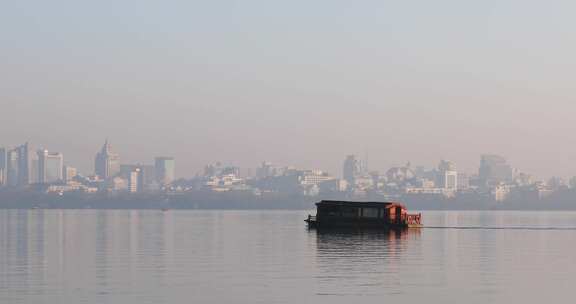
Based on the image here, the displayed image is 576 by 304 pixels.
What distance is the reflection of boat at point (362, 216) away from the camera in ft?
467

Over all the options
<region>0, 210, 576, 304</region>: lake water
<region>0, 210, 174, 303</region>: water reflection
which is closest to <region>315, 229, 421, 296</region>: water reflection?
<region>0, 210, 576, 304</region>: lake water

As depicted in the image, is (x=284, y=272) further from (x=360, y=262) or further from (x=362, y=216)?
(x=362, y=216)

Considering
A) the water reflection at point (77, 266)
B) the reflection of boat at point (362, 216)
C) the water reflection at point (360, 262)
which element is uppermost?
the reflection of boat at point (362, 216)

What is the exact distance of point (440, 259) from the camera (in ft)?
262

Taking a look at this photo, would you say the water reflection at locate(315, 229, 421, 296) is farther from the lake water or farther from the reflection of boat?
the reflection of boat

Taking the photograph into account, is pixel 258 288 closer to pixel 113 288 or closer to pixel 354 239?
pixel 113 288

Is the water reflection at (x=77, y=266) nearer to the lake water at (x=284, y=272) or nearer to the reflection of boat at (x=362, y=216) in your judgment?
the lake water at (x=284, y=272)

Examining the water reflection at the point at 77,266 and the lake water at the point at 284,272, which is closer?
the lake water at the point at 284,272

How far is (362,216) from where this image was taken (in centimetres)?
14362

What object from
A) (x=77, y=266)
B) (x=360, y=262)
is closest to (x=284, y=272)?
(x=360, y=262)

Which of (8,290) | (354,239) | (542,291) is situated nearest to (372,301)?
(542,291)

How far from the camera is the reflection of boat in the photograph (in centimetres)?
14225

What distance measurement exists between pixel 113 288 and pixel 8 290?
5406 mm

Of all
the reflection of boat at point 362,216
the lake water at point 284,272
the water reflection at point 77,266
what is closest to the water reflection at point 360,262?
the lake water at point 284,272
